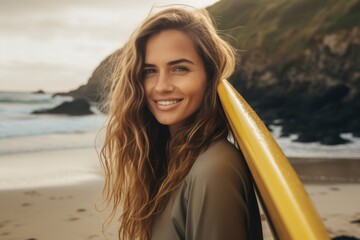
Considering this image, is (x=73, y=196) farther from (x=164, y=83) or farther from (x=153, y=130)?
(x=164, y=83)

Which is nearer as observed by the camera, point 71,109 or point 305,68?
point 305,68

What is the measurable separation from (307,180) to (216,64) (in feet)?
19.1

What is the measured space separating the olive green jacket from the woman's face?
337 mm

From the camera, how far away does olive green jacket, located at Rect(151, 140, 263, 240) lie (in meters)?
1.28

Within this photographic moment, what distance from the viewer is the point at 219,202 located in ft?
4.18

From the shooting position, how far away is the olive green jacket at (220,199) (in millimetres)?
1276

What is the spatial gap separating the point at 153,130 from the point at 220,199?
0.87 metres

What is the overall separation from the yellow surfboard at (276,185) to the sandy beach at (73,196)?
3656 millimetres

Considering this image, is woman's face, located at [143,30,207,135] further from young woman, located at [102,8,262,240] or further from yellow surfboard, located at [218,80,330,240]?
yellow surfboard, located at [218,80,330,240]

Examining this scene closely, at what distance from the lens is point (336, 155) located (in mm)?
10125

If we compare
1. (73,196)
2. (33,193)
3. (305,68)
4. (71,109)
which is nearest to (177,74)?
(73,196)

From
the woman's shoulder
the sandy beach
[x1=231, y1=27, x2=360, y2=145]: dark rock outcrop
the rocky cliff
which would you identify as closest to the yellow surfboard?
the woman's shoulder

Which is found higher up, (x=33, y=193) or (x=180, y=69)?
(x=180, y=69)

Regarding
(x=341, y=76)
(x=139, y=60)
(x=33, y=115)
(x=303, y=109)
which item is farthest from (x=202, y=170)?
(x=33, y=115)
